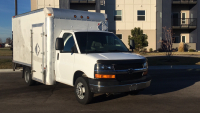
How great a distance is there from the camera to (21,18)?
971cm

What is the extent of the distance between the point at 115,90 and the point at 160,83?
4.70 meters

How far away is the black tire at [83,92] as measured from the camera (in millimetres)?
6374

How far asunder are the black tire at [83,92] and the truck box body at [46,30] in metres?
1.41

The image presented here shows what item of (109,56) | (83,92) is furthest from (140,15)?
(83,92)

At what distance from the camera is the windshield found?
23.2ft

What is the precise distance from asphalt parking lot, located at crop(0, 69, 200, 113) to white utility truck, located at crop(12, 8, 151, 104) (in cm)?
45

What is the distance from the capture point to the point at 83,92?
260 inches

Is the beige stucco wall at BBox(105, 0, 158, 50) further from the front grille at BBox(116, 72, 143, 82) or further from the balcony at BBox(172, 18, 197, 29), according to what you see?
the front grille at BBox(116, 72, 143, 82)

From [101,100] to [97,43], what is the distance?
71.3 inches

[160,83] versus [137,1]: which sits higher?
[137,1]

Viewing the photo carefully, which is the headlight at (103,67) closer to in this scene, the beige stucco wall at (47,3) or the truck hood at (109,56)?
the truck hood at (109,56)

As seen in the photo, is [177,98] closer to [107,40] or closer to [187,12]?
[107,40]

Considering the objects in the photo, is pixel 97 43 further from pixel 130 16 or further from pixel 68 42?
pixel 130 16

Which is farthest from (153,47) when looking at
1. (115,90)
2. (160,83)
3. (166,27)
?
(115,90)
